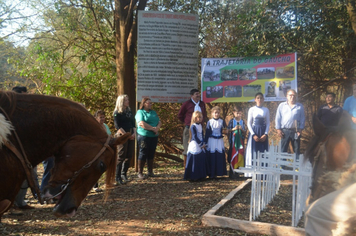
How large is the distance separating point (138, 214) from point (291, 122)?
15.0ft

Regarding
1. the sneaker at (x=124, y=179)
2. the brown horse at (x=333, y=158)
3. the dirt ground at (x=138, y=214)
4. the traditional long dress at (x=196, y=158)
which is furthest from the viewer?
the traditional long dress at (x=196, y=158)

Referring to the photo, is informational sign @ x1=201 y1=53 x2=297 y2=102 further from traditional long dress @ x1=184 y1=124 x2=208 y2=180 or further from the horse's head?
the horse's head

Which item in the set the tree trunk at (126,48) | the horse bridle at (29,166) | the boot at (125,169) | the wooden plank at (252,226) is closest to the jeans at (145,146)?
the boot at (125,169)

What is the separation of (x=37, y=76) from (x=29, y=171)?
9846mm

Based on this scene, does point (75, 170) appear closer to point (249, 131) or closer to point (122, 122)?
point (122, 122)

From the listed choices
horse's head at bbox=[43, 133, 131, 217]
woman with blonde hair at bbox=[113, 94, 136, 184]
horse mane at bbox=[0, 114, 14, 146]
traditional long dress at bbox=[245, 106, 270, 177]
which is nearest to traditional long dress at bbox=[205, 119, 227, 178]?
traditional long dress at bbox=[245, 106, 270, 177]

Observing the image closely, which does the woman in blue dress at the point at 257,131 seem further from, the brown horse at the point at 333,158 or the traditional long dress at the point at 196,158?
the brown horse at the point at 333,158

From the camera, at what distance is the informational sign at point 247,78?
9.08 metres

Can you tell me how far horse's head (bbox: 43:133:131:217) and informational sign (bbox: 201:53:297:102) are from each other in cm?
731

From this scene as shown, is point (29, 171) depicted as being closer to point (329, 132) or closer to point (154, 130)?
point (329, 132)

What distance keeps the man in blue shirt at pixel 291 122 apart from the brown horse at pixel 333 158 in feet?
19.7

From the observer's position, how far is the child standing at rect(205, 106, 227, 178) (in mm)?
8492

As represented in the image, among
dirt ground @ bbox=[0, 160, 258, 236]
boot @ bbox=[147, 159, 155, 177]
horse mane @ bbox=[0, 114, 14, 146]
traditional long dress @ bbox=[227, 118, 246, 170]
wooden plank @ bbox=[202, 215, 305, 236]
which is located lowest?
dirt ground @ bbox=[0, 160, 258, 236]

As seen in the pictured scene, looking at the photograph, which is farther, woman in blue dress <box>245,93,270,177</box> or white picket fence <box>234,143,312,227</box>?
woman in blue dress <box>245,93,270,177</box>
